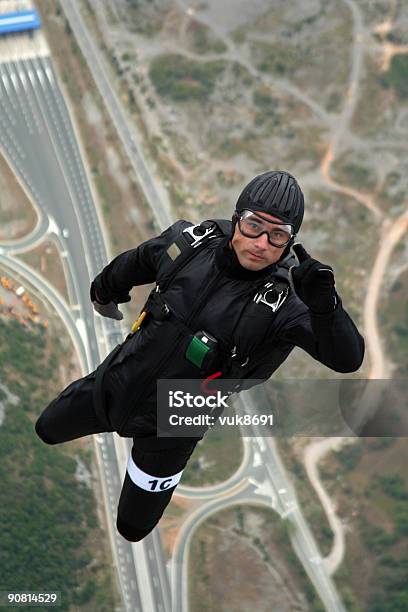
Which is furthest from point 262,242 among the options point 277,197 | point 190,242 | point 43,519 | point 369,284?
point 369,284

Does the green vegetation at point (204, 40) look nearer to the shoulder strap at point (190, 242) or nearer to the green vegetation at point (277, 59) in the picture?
the green vegetation at point (277, 59)

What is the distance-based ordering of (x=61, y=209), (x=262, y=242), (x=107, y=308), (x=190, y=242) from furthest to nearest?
1. (x=61, y=209)
2. (x=107, y=308)
3. (x=190, y=242)
4. (x=262, y=242)

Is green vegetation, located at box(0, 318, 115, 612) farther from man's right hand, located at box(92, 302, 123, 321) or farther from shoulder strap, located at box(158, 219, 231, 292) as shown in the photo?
shoulder strap, located at box(158, 219, 231, 292)

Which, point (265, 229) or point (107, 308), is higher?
point (265, 229)

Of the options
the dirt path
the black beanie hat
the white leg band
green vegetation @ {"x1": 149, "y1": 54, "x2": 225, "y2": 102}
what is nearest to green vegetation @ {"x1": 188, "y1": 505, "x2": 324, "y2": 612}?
the dirt path

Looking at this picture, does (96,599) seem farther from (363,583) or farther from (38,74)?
(38,74)

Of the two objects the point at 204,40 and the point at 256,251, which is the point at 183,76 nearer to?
the point at 204,40
